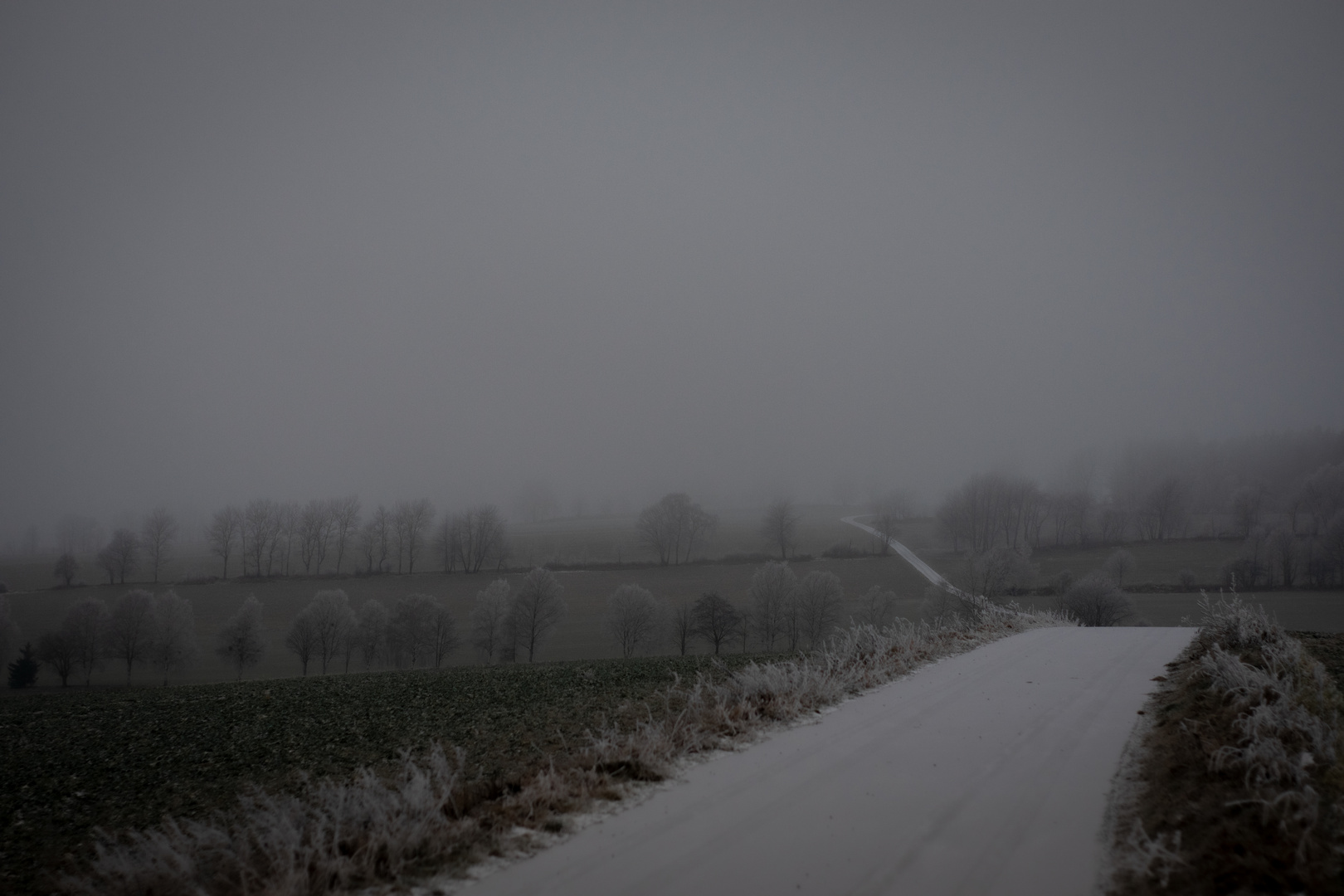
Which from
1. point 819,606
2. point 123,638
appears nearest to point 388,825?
point 819,606

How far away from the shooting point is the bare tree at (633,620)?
41875 millimetres

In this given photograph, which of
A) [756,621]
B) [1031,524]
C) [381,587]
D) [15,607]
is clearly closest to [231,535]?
[15,607]

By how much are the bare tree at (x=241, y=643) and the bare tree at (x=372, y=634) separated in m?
6.12

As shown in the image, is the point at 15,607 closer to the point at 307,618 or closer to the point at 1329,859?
the point at 307,618

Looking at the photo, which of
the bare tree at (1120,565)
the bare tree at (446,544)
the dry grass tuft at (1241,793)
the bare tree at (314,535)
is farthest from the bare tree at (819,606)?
the bare tree at (314,535)

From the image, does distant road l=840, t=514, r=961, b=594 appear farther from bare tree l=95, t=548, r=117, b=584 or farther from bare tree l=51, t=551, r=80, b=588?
bare tree l=51, t=551, r=80, b=588

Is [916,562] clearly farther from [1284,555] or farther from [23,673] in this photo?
[23,673]

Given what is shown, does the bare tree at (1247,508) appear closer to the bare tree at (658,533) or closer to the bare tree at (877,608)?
the bare tree at (877,608)

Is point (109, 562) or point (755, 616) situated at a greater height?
point (109, 562)

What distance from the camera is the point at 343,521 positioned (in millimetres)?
73188

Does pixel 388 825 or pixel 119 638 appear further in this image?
pixel 119 638

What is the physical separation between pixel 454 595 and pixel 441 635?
613 inches

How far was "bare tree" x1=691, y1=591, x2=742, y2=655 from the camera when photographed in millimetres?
39312

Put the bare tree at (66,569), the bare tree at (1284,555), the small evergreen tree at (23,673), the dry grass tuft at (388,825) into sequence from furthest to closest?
the bare tree at (66,569) < the bare tree at (1284,555) < the small evergreen tree at (23,673) < the dry grass tuft at (388,825)
